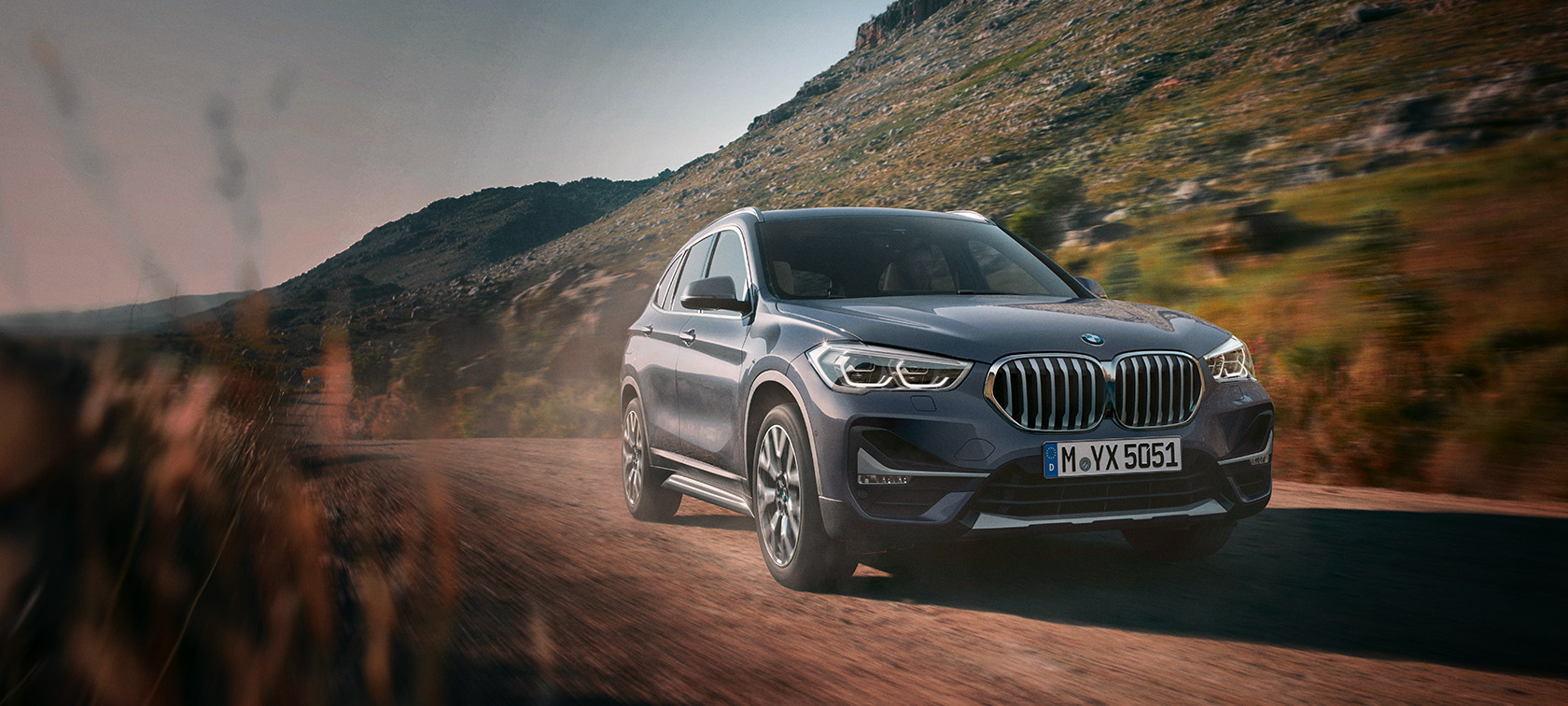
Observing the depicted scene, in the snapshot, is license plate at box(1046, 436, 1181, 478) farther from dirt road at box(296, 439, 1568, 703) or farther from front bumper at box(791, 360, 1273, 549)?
dirt road at box(296, 439, 1568, 703)

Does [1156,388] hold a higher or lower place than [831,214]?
lower

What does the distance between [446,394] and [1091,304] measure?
25375 millimetres

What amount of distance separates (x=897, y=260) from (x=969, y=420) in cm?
195

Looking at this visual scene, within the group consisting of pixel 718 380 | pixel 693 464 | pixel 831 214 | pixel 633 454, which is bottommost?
pixel 633 454

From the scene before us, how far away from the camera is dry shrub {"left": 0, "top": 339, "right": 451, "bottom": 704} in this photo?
1951 mm

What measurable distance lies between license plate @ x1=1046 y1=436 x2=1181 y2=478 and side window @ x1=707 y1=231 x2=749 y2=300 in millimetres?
1993

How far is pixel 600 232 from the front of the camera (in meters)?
65.9

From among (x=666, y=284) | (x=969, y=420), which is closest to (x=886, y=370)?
(x=969, y=420)

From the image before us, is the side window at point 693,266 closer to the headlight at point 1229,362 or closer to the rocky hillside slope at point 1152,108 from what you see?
the headlight at point 1229,362

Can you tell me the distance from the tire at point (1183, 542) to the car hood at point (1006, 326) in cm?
90

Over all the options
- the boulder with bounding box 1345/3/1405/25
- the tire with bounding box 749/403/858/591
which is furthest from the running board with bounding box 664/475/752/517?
the boulder with bounding box 1345/3/1405/25

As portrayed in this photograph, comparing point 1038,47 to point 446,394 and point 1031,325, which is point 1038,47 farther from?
point 1031,325

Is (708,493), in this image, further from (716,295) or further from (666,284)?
(666,284)

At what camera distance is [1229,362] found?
469 centimetres
